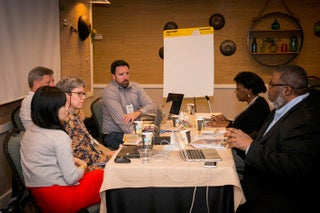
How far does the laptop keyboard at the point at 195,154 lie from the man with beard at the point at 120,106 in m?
1.35

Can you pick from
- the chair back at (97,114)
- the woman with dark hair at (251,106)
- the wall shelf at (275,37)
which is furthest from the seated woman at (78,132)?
the wall shelf at (275,37)

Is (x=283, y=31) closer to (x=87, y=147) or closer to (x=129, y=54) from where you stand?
(x=129, y=54)

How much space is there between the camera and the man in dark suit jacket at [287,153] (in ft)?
6.84

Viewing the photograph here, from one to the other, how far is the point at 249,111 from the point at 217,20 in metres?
3.36

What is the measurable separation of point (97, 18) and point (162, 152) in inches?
190

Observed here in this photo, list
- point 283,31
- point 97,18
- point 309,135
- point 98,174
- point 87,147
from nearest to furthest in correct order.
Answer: point 309,135 → point 98,174 → point 87,147 → point 283,31 → point 97,18

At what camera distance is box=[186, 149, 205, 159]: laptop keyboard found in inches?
89.2

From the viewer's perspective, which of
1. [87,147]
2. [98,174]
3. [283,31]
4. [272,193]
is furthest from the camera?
[283,31]

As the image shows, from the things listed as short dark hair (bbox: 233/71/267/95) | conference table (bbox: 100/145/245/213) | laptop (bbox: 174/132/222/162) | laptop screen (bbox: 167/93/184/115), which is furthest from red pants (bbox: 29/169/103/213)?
short dark hair (bbox: 233/71/267/95)

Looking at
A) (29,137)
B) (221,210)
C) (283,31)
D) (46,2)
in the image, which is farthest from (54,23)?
(283,31)

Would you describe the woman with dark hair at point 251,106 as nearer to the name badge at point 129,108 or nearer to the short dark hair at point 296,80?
the short dark hair at point 296,80

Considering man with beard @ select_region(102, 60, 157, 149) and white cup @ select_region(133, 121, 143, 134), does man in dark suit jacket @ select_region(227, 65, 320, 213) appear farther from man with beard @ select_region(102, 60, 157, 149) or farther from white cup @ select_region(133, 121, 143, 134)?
man with beard @ select_region(102, 60, 157, 149)

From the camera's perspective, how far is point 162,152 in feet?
7.95

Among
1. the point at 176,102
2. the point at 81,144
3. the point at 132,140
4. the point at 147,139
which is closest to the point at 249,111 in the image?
the point at 176,102
